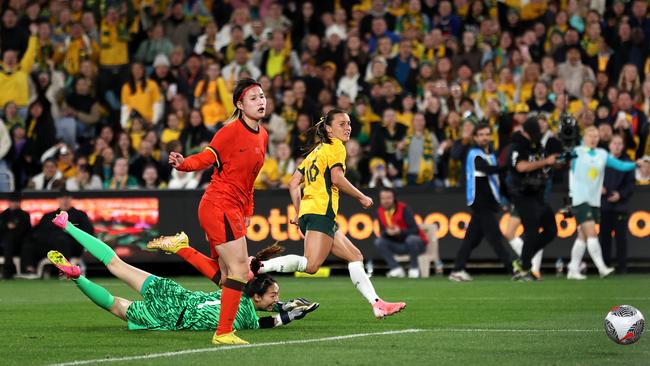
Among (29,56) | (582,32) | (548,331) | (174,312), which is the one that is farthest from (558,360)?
(29,56)

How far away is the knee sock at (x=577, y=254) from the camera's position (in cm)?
2177

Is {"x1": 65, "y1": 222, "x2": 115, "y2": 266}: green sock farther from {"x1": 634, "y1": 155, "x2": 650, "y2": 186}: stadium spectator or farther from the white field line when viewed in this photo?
{"x1": 634, "y1": 155, "x2": 650, "y2": 186}: stadium spectator

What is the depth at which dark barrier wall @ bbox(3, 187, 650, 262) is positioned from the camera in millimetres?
22938

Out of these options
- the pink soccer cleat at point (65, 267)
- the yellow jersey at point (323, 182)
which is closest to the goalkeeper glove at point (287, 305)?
the yellow jersey at point (323, 182)

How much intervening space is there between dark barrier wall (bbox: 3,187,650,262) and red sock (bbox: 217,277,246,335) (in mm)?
12809

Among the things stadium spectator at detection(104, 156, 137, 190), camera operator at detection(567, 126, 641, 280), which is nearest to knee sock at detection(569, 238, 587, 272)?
camera operator at detection(567, 126, 641, 280)

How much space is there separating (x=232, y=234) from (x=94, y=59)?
719 inches

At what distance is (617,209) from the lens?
22422 millimetres

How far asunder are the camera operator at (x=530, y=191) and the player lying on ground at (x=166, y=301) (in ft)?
28.9

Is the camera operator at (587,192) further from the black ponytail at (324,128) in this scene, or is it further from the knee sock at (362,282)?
the knee sock at (362,282)

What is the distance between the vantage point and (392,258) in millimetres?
23469

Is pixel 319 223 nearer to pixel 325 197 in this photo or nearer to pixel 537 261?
pixel 325 197

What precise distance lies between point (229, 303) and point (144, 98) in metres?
16.8

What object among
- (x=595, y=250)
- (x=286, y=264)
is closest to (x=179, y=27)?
(x=595, y=250)
